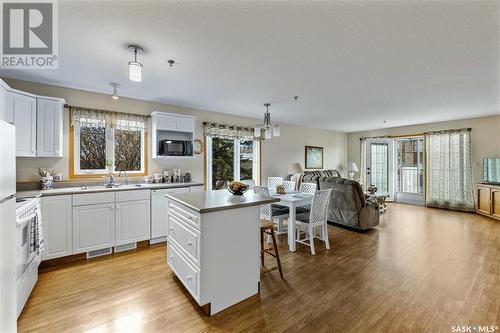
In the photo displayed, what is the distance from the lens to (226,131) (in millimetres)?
5082

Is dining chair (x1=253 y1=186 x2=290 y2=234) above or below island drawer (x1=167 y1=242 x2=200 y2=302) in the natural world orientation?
above

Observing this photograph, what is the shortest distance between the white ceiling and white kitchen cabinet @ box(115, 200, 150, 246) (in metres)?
1.79

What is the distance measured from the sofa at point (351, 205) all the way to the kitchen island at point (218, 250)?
99.2 inches

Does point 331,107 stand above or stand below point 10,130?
above

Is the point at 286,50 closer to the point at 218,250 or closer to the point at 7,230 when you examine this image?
the point at 218,250

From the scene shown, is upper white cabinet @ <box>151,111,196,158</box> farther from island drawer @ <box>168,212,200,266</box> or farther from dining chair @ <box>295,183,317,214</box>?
dining chair @ <box>295,183,317,214</box>

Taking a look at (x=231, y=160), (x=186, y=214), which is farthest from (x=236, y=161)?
(x=186, y=214)

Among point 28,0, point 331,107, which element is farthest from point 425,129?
point 28,0

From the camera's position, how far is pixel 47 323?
188 cm

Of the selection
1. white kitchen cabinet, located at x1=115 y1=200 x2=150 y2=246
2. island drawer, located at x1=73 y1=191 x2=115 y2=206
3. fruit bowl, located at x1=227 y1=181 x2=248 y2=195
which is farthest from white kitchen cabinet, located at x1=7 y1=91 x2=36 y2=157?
fruit bowl, located at x1=227 y1=181 x2=248 y2=195

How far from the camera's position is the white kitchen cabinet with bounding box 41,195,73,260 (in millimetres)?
2791

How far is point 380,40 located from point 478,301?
103 inches

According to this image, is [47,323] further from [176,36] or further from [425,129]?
[425,129]

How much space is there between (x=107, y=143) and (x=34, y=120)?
3.16ft
